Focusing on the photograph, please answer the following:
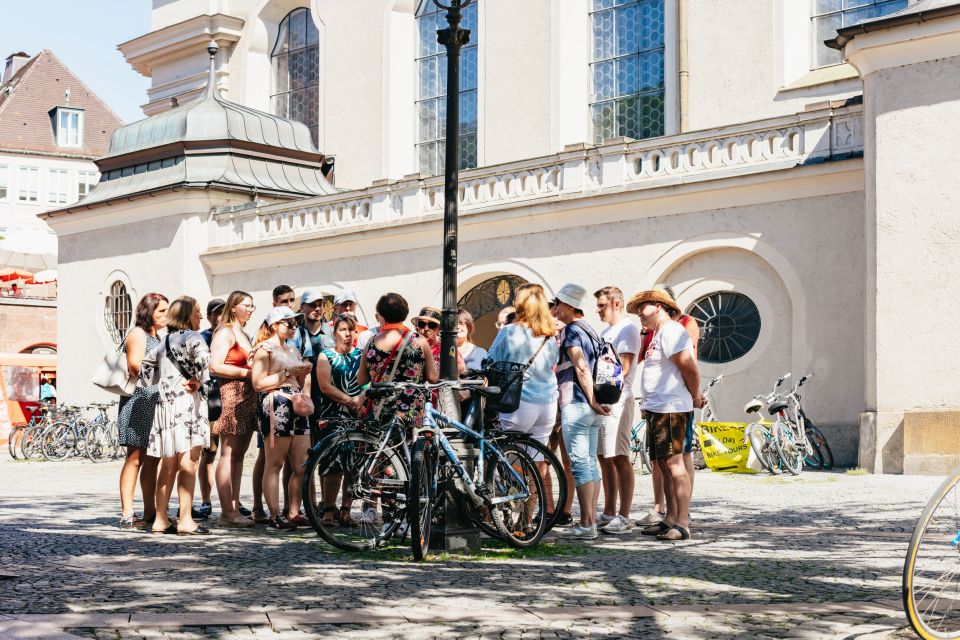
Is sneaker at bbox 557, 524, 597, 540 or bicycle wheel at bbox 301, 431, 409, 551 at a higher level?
bicycle wheel at bbox 301, 431, 409, 551

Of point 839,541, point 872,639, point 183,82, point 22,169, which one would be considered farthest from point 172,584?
point 22,169

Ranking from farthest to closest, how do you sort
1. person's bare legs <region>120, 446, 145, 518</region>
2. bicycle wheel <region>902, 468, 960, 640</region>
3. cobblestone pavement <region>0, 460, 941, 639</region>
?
person's bare legs <region>120, 446, 145, 518</region> → cobblestone pavement <region>0, 460, 941, 639</region> → bicycle wheel <region>902, 468, 960, 640</region>

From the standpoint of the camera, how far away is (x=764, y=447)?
57.2 feet

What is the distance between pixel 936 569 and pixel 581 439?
421 cm

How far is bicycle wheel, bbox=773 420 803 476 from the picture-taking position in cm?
1703

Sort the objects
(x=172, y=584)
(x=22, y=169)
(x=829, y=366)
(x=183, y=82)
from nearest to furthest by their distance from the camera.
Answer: (x=172, y=584) < (x=829, y=366) < (x=183, y=82) < (x=22, y=169)

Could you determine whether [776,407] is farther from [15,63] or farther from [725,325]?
[15,63]

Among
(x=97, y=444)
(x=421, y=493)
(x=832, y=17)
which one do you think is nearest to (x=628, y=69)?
(x=832, y=17)

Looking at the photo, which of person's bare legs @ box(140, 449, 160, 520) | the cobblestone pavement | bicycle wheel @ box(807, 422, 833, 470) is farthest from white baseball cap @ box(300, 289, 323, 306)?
bicycle wheel @ box(807, 422, 833, 470)

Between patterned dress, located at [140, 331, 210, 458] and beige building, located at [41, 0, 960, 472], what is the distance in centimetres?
999

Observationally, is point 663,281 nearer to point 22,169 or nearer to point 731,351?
point 731,351

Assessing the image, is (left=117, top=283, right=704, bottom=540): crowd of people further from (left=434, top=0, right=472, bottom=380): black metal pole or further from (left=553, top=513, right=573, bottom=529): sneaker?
(left=434, top=0, right=472, bottom=380): black metal pole

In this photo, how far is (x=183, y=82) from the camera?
35.6 meters

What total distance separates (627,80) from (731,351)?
8.15 meters
